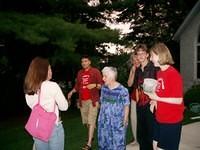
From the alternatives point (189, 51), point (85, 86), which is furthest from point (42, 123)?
point (189, 51)

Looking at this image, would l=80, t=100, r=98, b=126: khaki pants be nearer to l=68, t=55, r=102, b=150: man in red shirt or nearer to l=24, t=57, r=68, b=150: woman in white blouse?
l=68, t=55, r=102, b=150: man in red shirt

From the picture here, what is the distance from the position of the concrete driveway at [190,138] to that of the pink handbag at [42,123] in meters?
3.82

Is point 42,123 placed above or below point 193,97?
above

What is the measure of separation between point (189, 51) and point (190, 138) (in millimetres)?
12563

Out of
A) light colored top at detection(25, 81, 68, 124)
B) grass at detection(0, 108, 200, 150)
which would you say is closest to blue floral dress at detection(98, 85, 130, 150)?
light colored top at detection(25, 81, 68, 124)

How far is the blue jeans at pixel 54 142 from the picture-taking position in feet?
17.4

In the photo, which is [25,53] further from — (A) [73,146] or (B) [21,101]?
(A) [73,146]

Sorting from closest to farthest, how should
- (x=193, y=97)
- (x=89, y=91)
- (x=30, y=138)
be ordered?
(x=89, y=91)
(x=30, y=138)
(x=193, y=97)

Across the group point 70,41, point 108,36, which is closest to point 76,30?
point 70,41

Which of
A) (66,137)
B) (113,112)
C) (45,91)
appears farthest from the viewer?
(66,137)

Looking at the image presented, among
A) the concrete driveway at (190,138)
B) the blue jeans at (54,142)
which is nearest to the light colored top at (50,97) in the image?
the blue jeans at (54,142)

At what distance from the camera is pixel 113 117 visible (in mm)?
7078

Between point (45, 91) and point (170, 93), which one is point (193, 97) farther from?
point (45, 91)

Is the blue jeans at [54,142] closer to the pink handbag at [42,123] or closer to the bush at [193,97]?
the pink handbag at [42,123]
